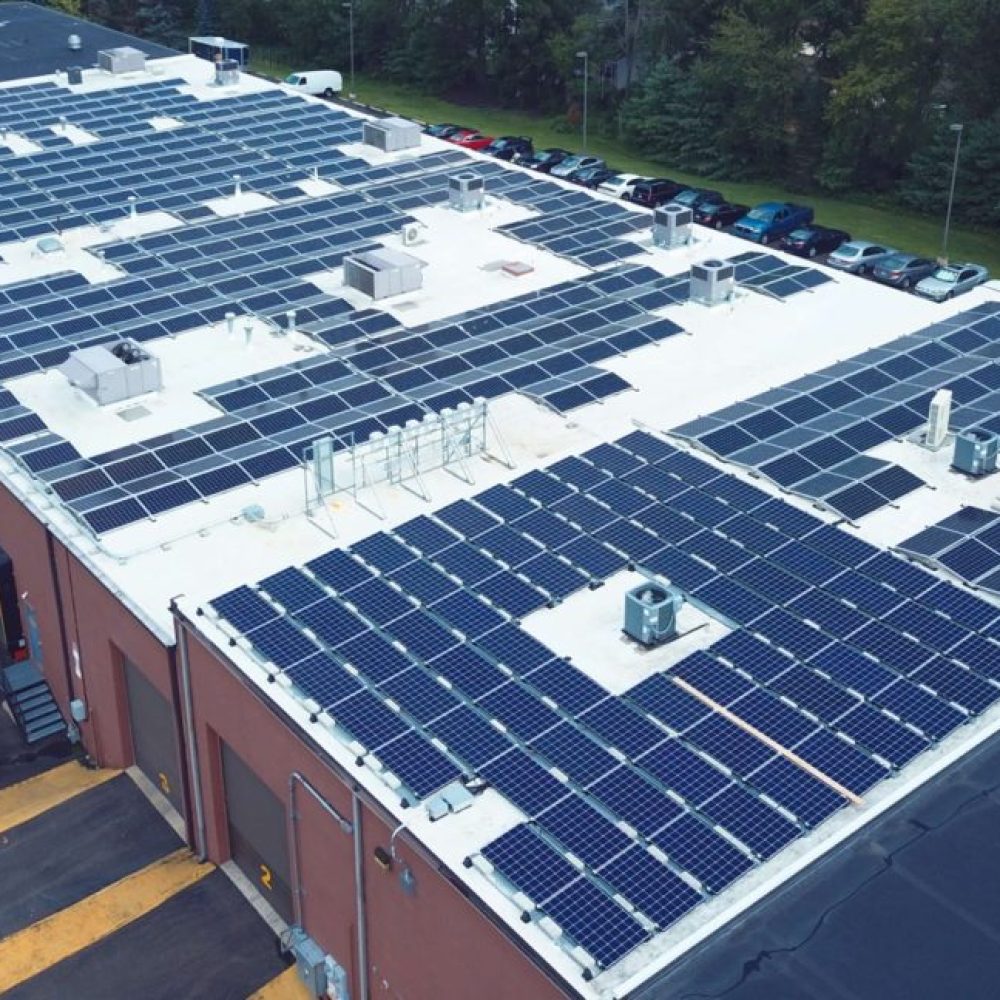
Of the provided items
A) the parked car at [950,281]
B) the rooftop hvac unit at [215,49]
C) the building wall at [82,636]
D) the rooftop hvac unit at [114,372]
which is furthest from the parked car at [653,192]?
the building wall at [82,636]

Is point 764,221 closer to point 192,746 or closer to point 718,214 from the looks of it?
point 718,214

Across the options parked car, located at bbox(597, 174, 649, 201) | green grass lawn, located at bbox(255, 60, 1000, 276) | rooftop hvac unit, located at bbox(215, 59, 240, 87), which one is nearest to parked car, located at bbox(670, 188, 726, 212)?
parked car, located at bbox(597, 174, 649, 201)

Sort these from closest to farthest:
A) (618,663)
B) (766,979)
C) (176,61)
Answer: (766,979) → (618,663) → (176,61)

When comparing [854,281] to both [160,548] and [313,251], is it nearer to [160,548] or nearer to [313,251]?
[313,251]

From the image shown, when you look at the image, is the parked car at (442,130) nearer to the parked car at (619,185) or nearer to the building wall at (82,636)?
the parked car at (619,185)

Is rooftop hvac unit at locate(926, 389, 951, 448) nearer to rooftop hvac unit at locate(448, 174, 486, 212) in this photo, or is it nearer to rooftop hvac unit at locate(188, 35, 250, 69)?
rooftop hvac unit at locate(448, 174, 486, 212)

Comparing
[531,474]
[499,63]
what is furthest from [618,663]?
[499,63]
